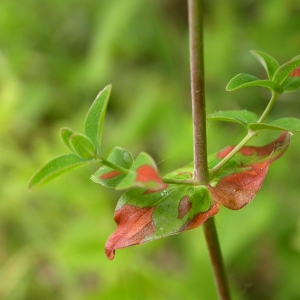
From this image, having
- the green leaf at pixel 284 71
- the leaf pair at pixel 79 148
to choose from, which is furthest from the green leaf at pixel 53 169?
the green leaf at pixel 284 71

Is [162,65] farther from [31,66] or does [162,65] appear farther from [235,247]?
[235,247]

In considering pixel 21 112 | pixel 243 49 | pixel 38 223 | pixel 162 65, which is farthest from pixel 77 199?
pixel 243 49

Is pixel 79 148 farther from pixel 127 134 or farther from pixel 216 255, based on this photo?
pixel 127 134

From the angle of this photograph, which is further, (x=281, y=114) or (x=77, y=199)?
(x=281, y=114)

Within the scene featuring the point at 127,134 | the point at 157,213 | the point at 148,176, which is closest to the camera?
the point at 148,176

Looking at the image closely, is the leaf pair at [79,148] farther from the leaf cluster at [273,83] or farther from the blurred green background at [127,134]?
the blurred green background at [127,134]

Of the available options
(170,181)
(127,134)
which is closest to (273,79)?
(170,181)
